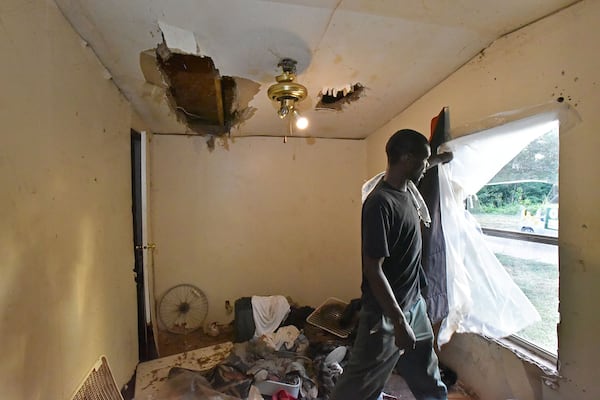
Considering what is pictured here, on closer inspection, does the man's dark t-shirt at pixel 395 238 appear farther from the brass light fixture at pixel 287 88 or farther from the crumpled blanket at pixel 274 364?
the crumpled blanket at pixel 274 364

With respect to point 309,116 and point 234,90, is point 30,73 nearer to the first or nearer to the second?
point 234,90

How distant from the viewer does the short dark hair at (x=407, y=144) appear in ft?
4.28

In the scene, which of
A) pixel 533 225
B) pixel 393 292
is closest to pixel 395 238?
pixel 393 292

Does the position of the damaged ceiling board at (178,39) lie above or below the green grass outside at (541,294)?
above

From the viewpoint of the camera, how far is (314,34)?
1.32m

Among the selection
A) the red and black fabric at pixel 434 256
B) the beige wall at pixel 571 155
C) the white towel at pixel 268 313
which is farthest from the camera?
the white towel at pixel 268 313

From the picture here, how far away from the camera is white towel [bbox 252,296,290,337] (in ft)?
8.16

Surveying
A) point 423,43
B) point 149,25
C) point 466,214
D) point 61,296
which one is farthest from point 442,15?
point 61,296

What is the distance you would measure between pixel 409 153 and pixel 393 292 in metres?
0.62

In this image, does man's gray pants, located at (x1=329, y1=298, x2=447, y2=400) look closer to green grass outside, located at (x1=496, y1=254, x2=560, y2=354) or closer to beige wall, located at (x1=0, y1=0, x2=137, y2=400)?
green grass outside, located at (x1=496, y1=254, x2=560, y2=354)

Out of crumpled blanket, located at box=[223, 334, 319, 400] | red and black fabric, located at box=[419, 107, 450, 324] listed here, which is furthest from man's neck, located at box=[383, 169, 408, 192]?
crumpled blanket, located at box=[223, 334, 319, 400]

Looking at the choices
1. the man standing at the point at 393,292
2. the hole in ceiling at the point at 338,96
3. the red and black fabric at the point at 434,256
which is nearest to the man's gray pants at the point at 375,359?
the man standing at the point at 393,292

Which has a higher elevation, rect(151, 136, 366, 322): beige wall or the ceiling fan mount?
the ceiling fan mount

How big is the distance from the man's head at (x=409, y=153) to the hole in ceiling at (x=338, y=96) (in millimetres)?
723
